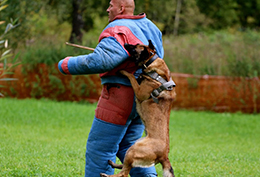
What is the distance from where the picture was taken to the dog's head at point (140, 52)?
10.9 feet

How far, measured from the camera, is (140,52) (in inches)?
131

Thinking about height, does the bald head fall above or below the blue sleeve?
above

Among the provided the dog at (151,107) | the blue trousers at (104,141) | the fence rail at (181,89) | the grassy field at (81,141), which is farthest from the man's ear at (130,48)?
the fence rail at (181,89)

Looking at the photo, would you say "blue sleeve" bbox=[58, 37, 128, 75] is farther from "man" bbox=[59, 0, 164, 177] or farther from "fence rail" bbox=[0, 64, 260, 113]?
"fence rail" bbox=[0, 64, 260, 113]

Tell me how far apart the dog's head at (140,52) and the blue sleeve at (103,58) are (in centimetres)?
6

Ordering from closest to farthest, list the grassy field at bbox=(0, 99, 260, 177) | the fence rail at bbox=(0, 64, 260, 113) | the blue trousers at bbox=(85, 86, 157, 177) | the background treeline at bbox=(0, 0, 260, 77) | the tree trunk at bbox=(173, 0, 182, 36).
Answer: the blue trousers at bbox=(85, 86, 157, 177)
the grassy field at bbox=(0, 99, 260, 177)
the fence rail at bbox=(0, 64, 260, 113)
the background treeline at bbox=(0, 0, 260, 77)
the tree trunk at bbox=(173, 0, 182, 36)

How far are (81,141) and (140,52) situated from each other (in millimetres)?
4844

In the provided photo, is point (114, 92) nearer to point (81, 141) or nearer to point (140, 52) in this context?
point (140, 52)

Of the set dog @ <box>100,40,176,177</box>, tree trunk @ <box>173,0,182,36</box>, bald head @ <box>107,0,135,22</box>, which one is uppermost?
bald head @ <box>107,0,135,22</box>

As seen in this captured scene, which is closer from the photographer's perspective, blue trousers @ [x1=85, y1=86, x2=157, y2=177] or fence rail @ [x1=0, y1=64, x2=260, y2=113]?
blue trousers @ [x1=85, y1=86, x2=157, y2=177]

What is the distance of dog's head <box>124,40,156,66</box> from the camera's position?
10.9ft

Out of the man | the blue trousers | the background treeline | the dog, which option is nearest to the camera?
the dog

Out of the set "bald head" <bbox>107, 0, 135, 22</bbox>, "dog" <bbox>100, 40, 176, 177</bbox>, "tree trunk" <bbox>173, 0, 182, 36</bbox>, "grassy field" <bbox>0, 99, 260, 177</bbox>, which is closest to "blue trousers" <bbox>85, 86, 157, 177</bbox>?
"dog" <bbox>100, 40, 176, 177</bbox>

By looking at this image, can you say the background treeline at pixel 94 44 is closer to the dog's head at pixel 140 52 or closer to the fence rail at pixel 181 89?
the fence rail at pixel 181 89
